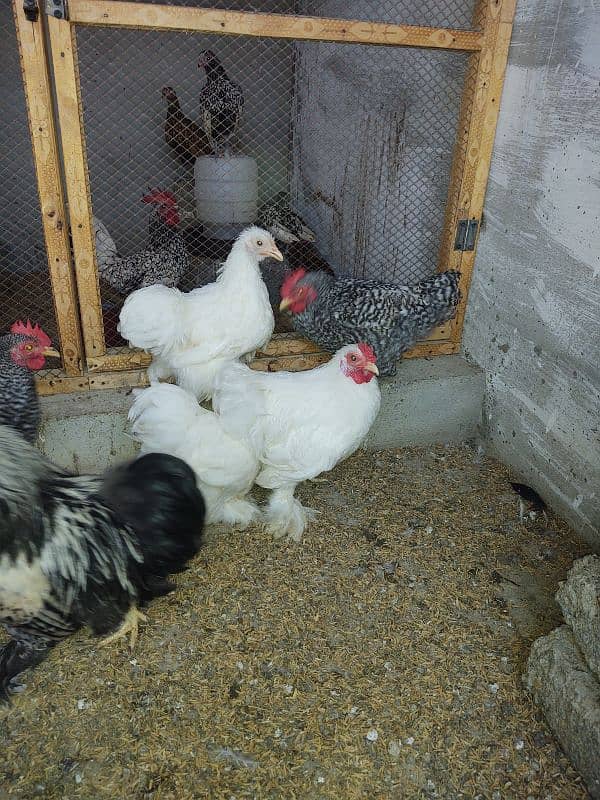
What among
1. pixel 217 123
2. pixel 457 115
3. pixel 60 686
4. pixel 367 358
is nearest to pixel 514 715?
pixel 367 358

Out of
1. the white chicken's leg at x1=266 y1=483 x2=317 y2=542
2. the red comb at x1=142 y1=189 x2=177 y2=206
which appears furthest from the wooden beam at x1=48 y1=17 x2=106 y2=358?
the red comb at x1=142 y1=189 x2=177 y2=206

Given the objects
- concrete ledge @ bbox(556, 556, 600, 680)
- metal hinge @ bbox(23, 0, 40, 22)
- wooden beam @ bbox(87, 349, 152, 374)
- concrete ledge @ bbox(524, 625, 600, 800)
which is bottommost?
concrete ledge @ bbox(524, 625, 600, 800)

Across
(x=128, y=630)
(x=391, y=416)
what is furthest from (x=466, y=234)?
(x=128, y=630)

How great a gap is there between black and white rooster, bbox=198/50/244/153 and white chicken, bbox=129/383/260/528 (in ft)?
13.2

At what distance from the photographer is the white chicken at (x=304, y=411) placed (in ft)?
9.37

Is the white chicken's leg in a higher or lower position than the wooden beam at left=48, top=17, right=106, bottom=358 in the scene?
lower

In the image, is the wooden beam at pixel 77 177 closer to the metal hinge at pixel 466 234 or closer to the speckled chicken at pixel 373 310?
the speckled chicken at pixel 373 310

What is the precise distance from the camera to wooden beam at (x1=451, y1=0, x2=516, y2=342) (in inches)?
121

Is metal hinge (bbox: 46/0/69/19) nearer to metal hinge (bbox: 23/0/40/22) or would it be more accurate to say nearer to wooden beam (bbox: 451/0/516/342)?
metal hinge (bbox: 23/0/40/22)

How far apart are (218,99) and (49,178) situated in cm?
339

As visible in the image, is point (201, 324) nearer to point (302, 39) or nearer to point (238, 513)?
point (238, 513)

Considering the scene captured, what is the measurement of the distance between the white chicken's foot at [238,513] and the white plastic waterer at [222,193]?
10.9 feet

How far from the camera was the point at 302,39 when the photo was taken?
2.92m

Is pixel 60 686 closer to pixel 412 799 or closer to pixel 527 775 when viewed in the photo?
pixel 412 799
